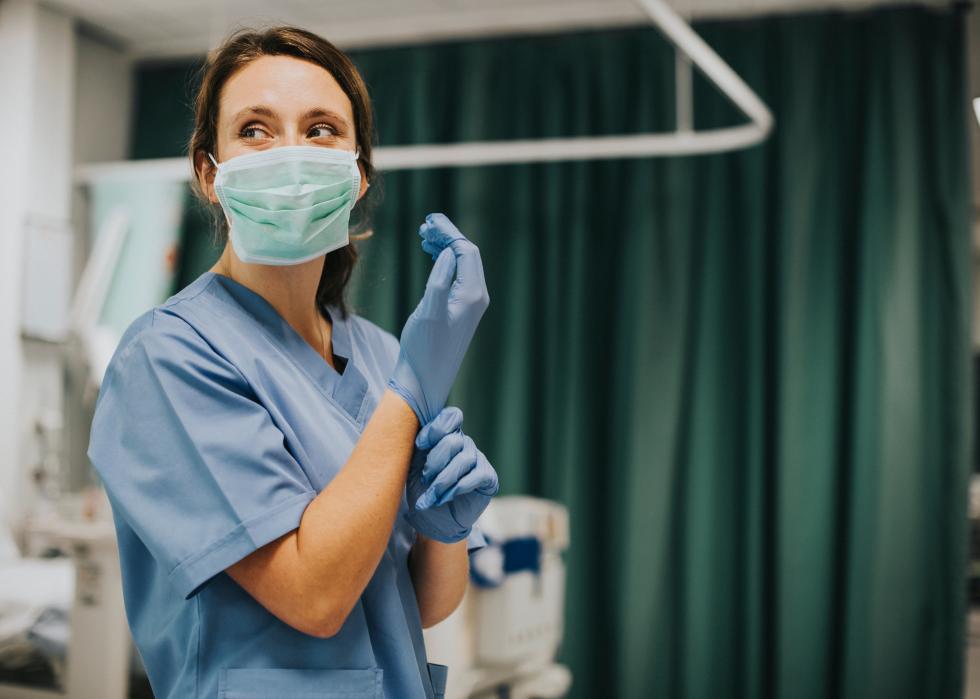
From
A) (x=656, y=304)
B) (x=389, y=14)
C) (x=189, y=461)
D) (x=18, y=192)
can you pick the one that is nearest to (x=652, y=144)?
(x=656, y=304)

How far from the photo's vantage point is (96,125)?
12.0 ft

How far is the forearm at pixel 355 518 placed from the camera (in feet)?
2.38

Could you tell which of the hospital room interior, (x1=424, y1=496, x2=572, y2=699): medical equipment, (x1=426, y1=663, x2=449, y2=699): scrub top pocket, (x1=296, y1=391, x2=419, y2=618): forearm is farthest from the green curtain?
(x1=296, y1=391, x2=419, y2=618): forearm

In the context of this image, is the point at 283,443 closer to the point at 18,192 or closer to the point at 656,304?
the point at 656,304

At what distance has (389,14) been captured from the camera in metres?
3.33

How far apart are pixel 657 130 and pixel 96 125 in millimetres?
2241

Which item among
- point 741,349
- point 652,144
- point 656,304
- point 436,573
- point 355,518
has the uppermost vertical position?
point 652,144

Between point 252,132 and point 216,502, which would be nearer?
point 216,502

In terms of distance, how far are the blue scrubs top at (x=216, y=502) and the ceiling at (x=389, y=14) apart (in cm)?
261

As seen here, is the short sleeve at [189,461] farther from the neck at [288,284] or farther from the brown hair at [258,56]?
the brown hair at [258,56]

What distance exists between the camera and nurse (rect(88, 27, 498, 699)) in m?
0.75

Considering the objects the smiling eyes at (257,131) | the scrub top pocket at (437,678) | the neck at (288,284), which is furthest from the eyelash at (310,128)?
the scrub top pocket at (437,678)

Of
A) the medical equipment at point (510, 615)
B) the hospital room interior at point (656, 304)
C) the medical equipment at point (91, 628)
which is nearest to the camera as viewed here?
the medical equipment at point (510, 615)

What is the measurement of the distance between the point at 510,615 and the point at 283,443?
A: 1503 mm
